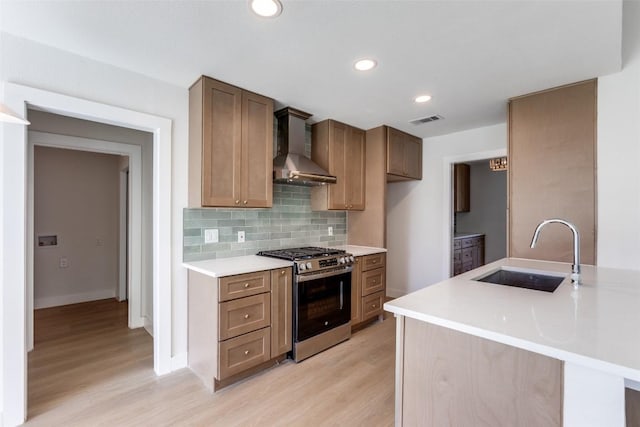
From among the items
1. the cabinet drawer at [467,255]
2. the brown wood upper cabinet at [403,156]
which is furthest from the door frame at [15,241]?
the cabinet drawer at [467,255]

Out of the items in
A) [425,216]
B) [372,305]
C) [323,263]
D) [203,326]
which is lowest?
[372,305]

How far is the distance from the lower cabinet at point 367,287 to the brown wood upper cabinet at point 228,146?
1.30 meters

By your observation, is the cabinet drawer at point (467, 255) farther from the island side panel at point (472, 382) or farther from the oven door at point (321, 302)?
the island side panel at point (472, 382)

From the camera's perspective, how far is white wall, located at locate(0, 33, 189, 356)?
184 cm

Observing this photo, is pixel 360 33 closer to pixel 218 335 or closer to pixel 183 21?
pixel 183 21

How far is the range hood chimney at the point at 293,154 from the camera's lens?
2.90 m

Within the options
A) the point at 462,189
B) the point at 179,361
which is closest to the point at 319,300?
the point at 179,361

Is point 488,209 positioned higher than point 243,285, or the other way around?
point 488,209

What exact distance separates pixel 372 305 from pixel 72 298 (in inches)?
168

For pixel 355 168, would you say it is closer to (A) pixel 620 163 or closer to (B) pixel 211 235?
(B) pixel 211 235

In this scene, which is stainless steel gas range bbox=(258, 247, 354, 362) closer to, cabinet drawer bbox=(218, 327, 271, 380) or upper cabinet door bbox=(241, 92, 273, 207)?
cabinet drawer bbox=(218, 327, 271, 380)

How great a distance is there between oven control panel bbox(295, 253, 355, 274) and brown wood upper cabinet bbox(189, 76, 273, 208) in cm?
67

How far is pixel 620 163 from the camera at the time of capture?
2268 mm

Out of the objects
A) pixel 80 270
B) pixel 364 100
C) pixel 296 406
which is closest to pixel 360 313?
pixel 296 406
